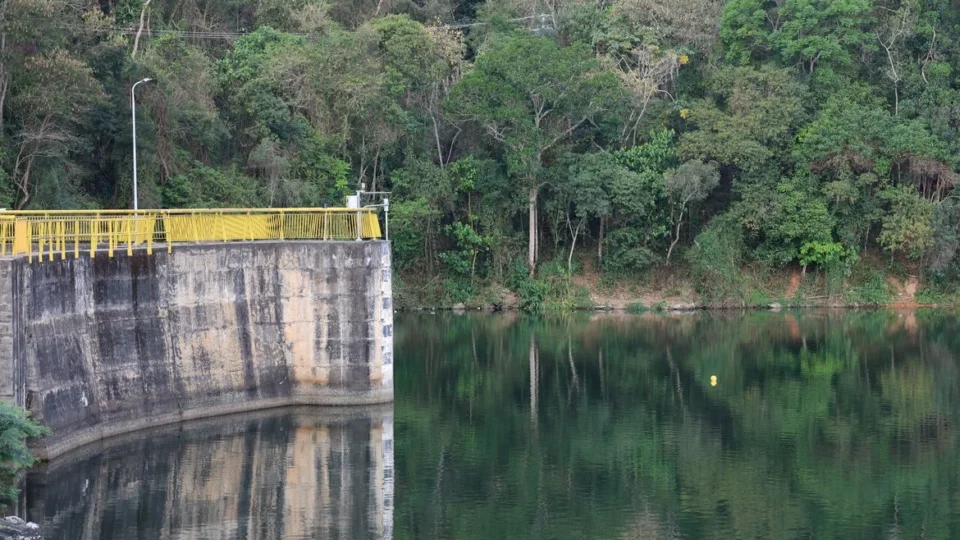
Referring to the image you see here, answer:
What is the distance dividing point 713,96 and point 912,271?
42.5 ft

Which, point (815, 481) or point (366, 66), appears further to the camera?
point (366, 66)

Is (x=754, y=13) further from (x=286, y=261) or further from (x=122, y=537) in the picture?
(x=122, y=537)

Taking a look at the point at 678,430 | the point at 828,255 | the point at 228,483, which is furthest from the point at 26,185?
the point at 828,255

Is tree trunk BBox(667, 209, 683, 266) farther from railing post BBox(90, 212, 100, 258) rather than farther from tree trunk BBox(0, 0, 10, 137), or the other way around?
railing post BBox(90, 212, 100, 258)

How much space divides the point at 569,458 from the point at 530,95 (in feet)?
116

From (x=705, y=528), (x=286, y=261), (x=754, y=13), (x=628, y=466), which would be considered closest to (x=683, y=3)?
(x=754, y=13)

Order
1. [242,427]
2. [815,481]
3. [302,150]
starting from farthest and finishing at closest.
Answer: [302,150] < [242,427] < [815,481]

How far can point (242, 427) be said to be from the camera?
42.1m

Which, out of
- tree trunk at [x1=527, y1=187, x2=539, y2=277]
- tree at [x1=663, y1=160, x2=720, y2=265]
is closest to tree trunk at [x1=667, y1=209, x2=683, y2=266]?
tree at [x1=663, y1=160, x2=720, y2=265]

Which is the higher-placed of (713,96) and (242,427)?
(713,96)

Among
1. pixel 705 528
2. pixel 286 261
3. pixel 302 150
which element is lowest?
pixel 705 528

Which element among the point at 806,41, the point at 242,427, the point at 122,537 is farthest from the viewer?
the point at 806,41

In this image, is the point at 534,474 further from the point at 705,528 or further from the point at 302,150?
the point at 302,150

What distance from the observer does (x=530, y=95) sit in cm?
7194
